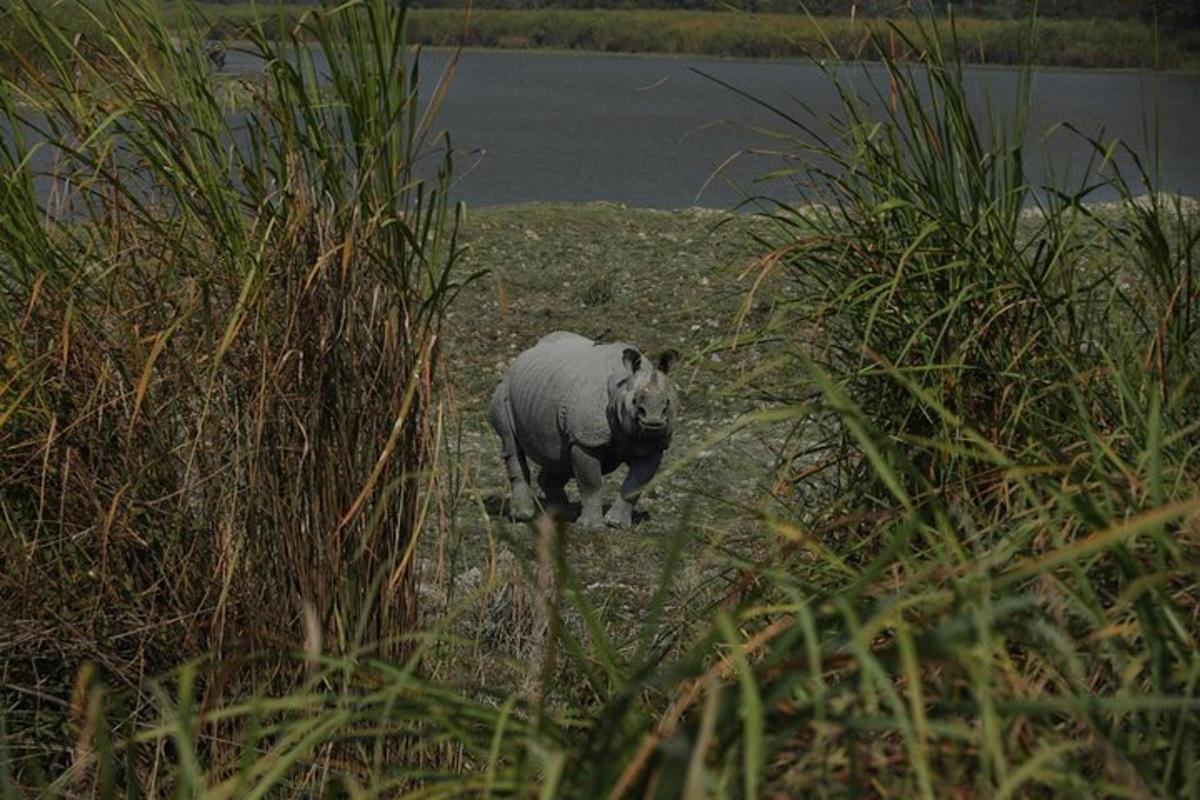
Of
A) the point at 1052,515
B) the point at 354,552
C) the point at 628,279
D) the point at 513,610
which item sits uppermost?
the point at 1052,515

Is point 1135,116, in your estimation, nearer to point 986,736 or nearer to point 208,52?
point 208,52

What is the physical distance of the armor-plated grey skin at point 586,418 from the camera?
23.9 feet

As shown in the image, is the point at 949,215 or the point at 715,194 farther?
the point at 715,194

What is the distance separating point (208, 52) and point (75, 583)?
105cm

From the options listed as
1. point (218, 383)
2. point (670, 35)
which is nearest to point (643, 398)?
point (218, 383)

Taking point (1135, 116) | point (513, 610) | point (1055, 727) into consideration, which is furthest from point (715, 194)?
point (1055, 727)

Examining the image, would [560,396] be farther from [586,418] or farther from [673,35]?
[673,35]

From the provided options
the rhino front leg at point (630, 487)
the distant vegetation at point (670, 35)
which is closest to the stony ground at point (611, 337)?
the rhino front leg at point (630, 487)

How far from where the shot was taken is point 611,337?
35.8ft

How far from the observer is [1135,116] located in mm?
28094

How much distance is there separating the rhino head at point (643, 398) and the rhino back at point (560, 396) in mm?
107

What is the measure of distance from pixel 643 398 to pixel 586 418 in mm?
341

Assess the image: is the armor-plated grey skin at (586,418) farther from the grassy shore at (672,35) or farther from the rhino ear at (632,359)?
the grassy shore at (672,35)

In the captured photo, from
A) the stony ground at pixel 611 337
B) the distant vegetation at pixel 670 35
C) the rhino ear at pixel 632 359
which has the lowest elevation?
the distant vegetation at pixel 670 35
